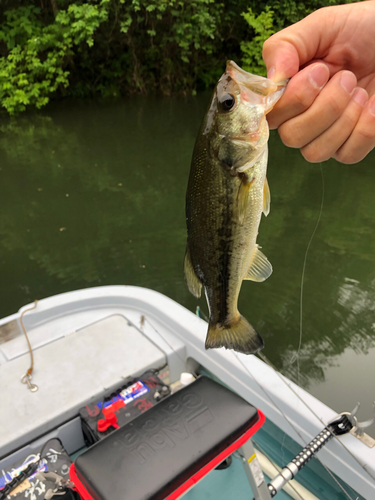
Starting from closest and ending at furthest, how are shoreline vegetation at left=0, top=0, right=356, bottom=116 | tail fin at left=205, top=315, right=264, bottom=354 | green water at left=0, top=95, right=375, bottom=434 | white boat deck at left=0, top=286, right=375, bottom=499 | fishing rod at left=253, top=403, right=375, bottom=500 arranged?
tail fin at left=205, top=315, right=264, bottom=354 → fishing rod at left=253, top=403, right=375, bottom=500 → white boat deck at left=0, top=286, right=375, bottom=499 → green water at left=0, top=95, right=375, bottom=434 → shoreline vegetation at left=0, top=0, right=356, bottom=116

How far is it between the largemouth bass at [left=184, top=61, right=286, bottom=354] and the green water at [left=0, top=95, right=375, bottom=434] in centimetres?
273

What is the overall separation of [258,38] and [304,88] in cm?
1331

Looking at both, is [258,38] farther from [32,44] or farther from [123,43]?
[32,44]

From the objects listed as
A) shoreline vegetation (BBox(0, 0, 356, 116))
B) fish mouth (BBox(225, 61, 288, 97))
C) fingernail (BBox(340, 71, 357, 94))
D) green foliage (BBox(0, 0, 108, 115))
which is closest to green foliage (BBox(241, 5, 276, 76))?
shoreline vegetation (BBox(0, 0, 356, 116))

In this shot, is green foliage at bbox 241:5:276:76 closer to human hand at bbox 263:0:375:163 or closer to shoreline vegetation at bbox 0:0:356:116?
shoreline vegetation at bbox 0:0:356:116

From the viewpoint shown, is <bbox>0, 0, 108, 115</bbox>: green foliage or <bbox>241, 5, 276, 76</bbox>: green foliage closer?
<bbox>0, 0, 108, 115</bbox>: green foliage

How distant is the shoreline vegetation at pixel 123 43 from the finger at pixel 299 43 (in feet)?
37.5

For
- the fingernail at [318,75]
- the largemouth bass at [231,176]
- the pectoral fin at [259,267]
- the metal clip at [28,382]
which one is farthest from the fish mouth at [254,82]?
the metal clip at [28,382]

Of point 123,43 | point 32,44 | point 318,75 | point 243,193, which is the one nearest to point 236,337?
point 243,193

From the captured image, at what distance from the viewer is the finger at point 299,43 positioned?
1255 mm

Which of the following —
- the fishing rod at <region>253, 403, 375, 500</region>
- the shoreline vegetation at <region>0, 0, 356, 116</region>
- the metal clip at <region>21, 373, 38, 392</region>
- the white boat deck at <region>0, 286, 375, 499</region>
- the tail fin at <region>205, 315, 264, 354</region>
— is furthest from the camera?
the shoreline vegetation at <region>0, 0, 356, 116</region>

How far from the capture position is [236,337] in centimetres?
129

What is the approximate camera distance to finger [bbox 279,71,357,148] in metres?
1.20

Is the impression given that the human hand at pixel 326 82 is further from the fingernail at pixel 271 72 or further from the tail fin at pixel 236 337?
the tail fin at pixel 236 337
